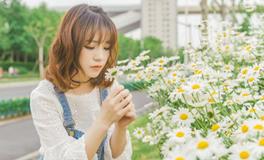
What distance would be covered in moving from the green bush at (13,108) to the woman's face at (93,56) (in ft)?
29.1

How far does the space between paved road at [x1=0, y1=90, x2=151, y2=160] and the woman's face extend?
12.0ft

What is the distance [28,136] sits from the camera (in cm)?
805

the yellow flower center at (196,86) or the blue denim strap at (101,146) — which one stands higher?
the yellow flower center at (196,86)

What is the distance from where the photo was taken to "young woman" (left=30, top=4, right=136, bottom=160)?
1.59 metres

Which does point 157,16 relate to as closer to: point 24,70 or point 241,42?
point 24,70

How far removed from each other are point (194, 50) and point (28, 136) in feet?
16.2

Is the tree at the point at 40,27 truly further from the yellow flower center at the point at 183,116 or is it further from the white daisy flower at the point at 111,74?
the yellow flower center at the point at 183,116

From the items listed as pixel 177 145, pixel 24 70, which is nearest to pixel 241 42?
pixel 177 145

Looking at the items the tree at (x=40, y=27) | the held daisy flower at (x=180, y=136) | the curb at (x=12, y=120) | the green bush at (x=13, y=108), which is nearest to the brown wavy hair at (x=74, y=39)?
the held daisy flower at (x=180, y=136)

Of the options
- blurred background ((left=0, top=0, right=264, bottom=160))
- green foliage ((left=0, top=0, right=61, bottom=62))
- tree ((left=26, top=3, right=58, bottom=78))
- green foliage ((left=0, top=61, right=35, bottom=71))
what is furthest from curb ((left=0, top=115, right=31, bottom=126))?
green foliage ((left=0, top=61, right=35, bottom=71))

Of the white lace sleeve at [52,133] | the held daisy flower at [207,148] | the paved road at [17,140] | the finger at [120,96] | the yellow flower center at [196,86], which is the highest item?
the finger at [120,96]

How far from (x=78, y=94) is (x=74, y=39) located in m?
0.21

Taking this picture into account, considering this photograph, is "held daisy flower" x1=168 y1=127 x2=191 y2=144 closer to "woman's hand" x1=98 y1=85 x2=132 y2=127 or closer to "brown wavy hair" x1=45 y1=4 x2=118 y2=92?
"woman's hand" x1=98 y1=85 x2=132 y2=127

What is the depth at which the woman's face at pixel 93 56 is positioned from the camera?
5.41ft
